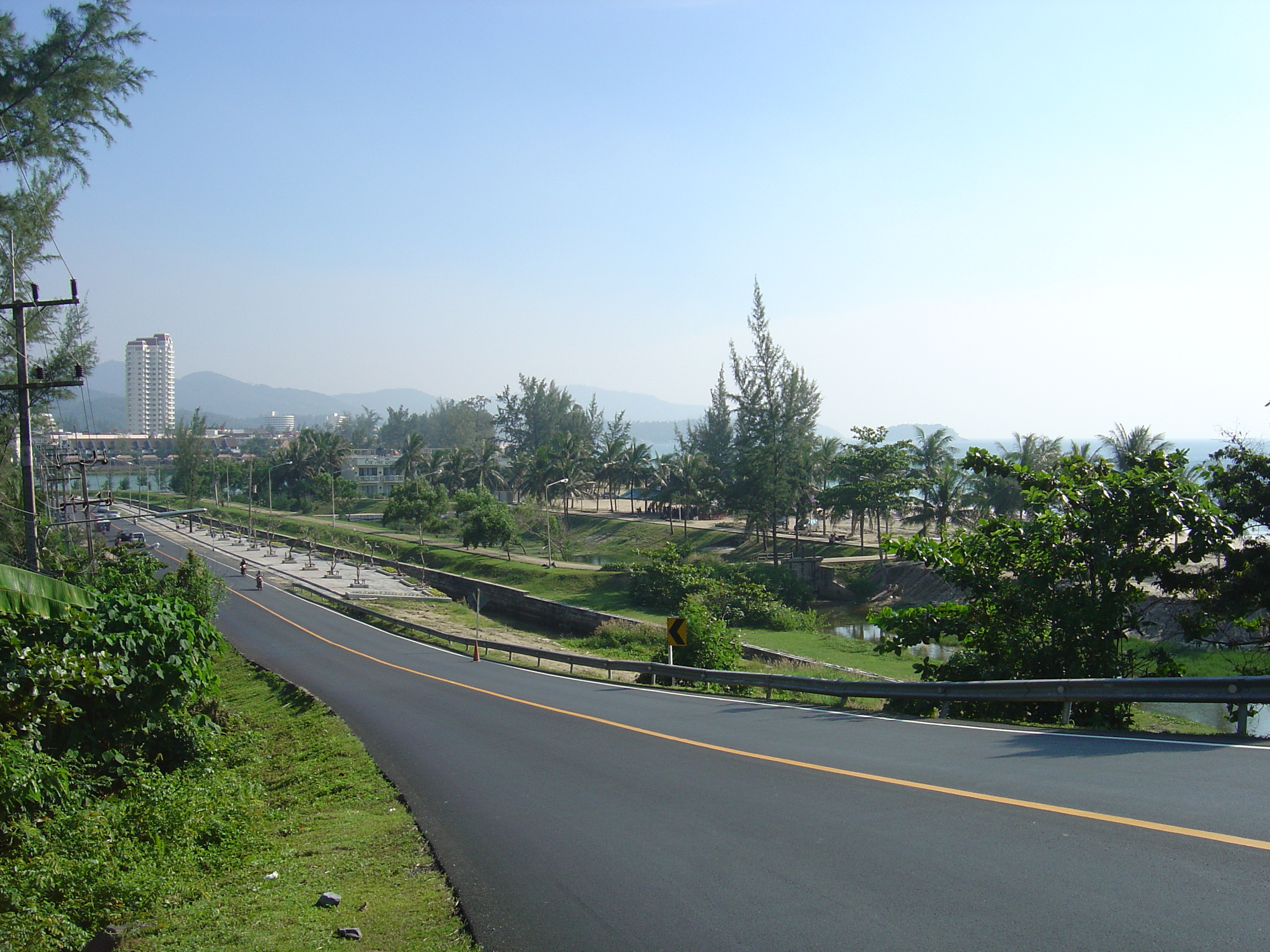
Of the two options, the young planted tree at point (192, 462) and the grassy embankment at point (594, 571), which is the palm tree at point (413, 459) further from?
the young planted tree at point (192, 462)

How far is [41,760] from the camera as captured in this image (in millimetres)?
8320

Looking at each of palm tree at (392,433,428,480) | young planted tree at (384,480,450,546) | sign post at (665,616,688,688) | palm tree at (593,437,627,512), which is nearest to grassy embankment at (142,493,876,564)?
young planted tree at (384,480,450,546)

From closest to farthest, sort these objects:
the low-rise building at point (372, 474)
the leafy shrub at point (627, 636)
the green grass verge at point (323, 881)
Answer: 1. the green grass verge at point (323, 881)
2. the leafy shrub at point (627, 636)
3. the low-rise building at point (372, 474)

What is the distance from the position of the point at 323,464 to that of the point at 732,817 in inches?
4302

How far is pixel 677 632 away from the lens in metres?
21.7

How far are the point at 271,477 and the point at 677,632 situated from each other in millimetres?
102901

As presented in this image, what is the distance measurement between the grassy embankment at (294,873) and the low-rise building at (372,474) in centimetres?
11172

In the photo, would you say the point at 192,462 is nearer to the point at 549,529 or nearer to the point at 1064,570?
the point at 549,529

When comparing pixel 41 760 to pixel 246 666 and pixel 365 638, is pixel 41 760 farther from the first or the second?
pixel 365 638

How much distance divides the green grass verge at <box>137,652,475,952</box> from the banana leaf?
2936 millimetres

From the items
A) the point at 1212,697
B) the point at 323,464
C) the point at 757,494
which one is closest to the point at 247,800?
the point at 1212,697

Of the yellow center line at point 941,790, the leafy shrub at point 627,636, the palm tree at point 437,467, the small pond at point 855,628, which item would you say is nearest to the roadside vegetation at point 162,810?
the yellow center line at point 941,790

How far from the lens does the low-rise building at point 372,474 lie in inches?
4988

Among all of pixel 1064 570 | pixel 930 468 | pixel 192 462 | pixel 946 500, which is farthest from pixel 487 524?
pixel 192 462
